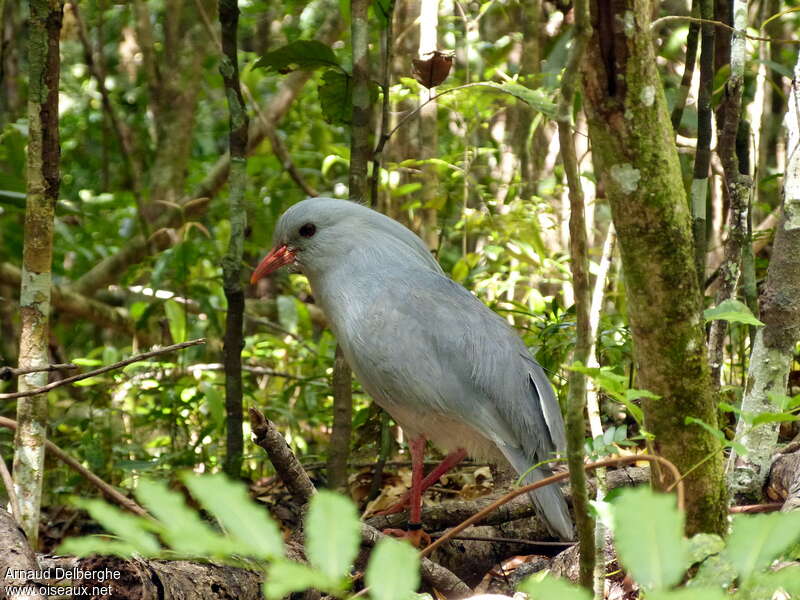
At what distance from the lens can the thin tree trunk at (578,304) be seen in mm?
1655

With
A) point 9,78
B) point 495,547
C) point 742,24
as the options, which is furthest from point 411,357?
point 9,78

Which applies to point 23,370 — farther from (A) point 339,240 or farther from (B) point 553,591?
(B) point 553,591

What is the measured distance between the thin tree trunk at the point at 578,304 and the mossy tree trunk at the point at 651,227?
13 centimetres

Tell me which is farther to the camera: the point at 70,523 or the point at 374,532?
the point at 70,523

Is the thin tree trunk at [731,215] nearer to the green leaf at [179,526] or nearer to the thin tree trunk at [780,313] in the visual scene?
the thin tree trunk at [780,313]

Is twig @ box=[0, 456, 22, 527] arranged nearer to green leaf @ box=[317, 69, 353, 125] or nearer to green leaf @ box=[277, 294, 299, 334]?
green leaf @ box=[317, 69, 353, 125]

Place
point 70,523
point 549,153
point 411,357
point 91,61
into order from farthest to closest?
point 549,153 < point 91,61 < point 70,523 < point 411,357

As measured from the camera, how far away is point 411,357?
11.5ft

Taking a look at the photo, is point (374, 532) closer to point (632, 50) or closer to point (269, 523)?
point (632, 50)

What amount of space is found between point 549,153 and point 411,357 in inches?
140

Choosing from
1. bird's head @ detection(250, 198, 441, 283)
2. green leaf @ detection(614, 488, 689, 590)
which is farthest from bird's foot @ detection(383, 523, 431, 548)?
green leaf @ detection(614, 488, 689, 590)

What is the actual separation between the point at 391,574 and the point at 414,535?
9.02 feet

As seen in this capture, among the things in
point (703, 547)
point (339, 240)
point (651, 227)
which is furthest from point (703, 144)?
point (703, 547)

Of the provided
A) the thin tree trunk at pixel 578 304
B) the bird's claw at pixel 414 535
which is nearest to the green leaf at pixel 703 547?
the thin tree trunk at pixel 578 304
